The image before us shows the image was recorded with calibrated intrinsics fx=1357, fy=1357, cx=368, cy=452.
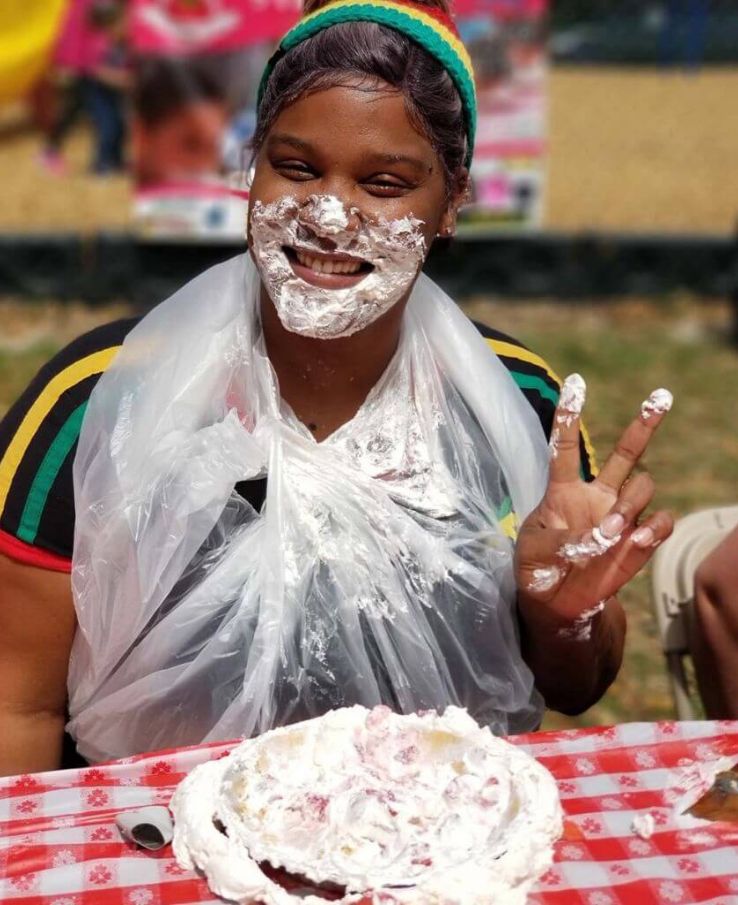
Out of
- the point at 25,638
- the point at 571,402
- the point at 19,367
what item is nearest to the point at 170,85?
the point at 19,367

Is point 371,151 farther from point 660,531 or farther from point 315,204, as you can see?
point 660,531

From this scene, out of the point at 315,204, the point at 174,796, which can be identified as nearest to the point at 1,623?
the point at 174,796

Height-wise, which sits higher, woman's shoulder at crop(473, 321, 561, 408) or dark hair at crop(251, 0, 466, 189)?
dark hair at crop(251, 0, 466, 189)

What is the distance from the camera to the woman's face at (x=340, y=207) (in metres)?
2.08

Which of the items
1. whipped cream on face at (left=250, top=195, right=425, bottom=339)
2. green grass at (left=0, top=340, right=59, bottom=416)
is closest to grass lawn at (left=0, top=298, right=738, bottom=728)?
green grass at (left=0, top=340, right=59, bottom=416)

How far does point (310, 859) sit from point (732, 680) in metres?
0.96

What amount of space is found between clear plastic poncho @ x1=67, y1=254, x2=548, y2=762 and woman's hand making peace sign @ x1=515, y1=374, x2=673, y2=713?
6.8 inches

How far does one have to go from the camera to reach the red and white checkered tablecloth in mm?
1548

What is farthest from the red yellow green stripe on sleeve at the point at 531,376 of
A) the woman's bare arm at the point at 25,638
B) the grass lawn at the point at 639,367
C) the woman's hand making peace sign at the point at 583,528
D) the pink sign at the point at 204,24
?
the pink sign at the point at 204,24

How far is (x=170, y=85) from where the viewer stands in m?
7.34

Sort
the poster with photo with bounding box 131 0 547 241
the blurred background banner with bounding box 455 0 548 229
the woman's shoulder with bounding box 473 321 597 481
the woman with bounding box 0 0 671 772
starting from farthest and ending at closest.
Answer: the blurred background banner with bounding box 455 0 548 229 < the poster with photo with bounding box 131 0 547 241 < the woman's shoulder with bounding box 473 321 597 481 < the woman with bounding box 0 0 671 772

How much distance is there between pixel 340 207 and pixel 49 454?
59 cm

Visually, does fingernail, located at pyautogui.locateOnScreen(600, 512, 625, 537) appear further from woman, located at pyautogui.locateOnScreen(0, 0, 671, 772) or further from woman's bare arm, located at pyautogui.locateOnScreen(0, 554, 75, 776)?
woman's bare arm, located at pyautogui.locateOnScreen(0, 554, 75, 776)

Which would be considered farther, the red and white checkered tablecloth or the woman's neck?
the woman's neck
